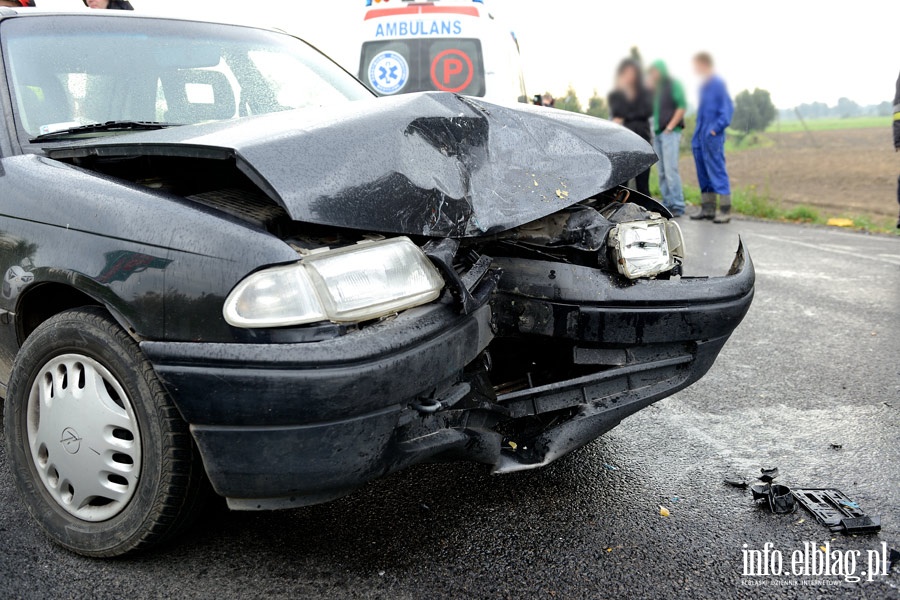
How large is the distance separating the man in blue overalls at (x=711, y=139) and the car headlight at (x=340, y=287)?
25.3 feet

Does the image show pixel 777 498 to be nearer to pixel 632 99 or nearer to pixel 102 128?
pixel 102 128

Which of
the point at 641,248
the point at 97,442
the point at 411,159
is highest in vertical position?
the point at 411,159

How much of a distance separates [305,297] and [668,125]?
871 centimetres

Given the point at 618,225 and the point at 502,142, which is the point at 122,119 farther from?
the point at 618,225

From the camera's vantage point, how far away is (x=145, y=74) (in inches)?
111

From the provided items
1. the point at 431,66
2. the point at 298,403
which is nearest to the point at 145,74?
the point at 298,403

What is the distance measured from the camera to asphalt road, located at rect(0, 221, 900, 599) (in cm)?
198

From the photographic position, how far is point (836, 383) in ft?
11.5

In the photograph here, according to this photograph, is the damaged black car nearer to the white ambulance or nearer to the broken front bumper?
the broken front bumper

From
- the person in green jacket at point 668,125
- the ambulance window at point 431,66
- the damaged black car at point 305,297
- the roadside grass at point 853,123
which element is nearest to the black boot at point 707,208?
the person in green jacket at point 668,125

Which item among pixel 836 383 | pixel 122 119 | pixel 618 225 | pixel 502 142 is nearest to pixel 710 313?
pixel 618 225

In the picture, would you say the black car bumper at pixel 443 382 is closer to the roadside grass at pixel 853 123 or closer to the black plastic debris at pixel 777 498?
the black plastic debris at pixel 777 498

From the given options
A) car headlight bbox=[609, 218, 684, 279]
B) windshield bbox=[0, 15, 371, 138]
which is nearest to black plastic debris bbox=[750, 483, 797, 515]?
car headlight bbox=[609, 218, 684, 279]

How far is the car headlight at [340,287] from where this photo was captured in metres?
1.72
